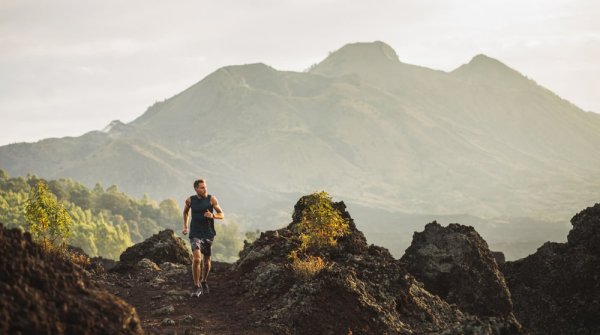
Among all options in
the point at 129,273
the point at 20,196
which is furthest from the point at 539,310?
the point at 20,196

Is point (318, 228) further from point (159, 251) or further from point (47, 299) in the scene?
point (47, 299)

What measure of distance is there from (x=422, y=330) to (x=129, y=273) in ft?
27.6

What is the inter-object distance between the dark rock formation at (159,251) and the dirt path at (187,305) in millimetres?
3003

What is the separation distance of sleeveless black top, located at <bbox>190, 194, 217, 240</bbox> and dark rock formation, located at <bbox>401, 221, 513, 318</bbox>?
23.1ft

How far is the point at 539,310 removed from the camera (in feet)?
51.8

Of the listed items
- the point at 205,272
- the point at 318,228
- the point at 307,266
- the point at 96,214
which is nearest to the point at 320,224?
the point at 318,228

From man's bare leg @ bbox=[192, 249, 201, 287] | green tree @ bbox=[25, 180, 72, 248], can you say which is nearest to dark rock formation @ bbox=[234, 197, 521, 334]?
man's bare leg @ bbox=[192, 249, 201, 287]

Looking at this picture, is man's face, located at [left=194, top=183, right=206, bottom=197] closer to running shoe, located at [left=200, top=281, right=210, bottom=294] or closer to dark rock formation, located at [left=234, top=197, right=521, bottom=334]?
Result: running shoe, located at [left=200, top=281, right=210, bottom=294]

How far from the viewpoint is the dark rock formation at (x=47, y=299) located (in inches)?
246

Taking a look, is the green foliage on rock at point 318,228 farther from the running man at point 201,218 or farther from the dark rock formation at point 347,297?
the running man at point 201,218

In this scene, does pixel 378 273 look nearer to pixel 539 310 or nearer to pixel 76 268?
pixel 539 310

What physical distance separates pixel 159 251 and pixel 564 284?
1182cm

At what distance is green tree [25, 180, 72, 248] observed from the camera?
49.0 ft

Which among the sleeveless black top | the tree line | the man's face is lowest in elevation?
the tree line
